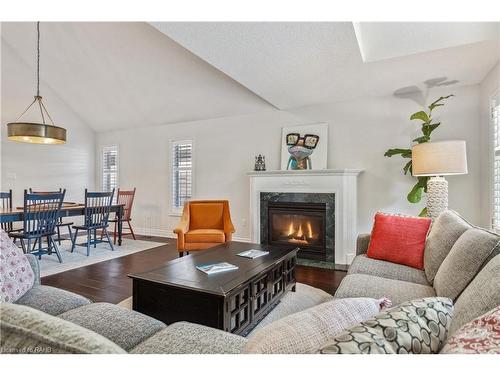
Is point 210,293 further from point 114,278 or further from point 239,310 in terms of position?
point 114,278

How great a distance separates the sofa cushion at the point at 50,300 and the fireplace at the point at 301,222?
2981 mm

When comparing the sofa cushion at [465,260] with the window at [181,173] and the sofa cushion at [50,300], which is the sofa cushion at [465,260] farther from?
the window at [181,173]

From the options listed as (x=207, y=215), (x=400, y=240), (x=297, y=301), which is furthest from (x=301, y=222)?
(x=400, y=240)

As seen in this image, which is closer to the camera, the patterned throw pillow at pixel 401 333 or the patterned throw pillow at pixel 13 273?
the patterned throw pillow at pixel 401 333

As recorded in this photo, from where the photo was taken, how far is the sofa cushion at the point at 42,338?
0.48 m

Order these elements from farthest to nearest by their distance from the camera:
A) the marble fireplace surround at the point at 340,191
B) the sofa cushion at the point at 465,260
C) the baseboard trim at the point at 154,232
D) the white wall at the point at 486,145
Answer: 1. the baseboard trim at the point at 154,232
2. the marble fireplace surround at the point at 340,191
3. the white wall at the point at 486,145
4. the sofa cushion at the point at 465,260

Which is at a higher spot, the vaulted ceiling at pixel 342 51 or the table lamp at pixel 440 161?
the vaulted ceiling at pixel 342 51

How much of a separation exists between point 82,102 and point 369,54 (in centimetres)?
578

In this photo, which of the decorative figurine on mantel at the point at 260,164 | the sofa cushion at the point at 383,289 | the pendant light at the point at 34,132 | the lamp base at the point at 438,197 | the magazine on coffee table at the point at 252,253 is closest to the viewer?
the sofa cushion at the point at 383,289

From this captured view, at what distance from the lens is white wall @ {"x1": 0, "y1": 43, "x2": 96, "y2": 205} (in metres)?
5.21

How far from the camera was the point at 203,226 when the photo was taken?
4.04m

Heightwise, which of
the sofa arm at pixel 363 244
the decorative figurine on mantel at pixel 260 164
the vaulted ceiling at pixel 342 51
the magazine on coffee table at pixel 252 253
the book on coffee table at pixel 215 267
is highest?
the vaulted ceiling at pixel 342 51

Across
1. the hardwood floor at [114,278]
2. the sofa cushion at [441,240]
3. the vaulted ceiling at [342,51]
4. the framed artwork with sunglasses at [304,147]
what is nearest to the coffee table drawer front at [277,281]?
the hardwood floor at [114,278]
